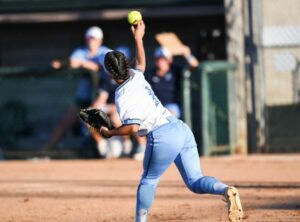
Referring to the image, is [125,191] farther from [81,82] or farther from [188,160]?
[81,82]

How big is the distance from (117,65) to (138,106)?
37cm

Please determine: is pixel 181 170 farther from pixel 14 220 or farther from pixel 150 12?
pixel 150 12

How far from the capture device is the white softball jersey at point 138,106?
8.02 m

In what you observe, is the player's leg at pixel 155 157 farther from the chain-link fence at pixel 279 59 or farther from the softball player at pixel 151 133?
the chain-link fence at pixel 279 59

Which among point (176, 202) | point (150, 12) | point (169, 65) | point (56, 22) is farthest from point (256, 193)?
point (56, 22)

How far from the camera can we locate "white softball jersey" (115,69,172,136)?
8.02 meters

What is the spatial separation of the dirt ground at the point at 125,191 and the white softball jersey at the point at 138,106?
156cm

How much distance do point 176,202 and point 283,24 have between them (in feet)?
20.8

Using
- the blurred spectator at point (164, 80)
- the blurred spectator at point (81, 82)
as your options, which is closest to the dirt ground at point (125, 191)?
the blurred spectator at point (81, 82)

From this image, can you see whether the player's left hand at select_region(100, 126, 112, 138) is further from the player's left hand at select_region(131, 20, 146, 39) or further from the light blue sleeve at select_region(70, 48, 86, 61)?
the light blue sleeve at select_region(70, 48, 86, 61)

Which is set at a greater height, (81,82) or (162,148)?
(162,148)

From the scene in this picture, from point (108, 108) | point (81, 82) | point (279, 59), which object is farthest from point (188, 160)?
point (279, 59)

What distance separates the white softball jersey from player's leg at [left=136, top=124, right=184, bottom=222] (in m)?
0.09

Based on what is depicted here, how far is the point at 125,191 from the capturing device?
11.9m
